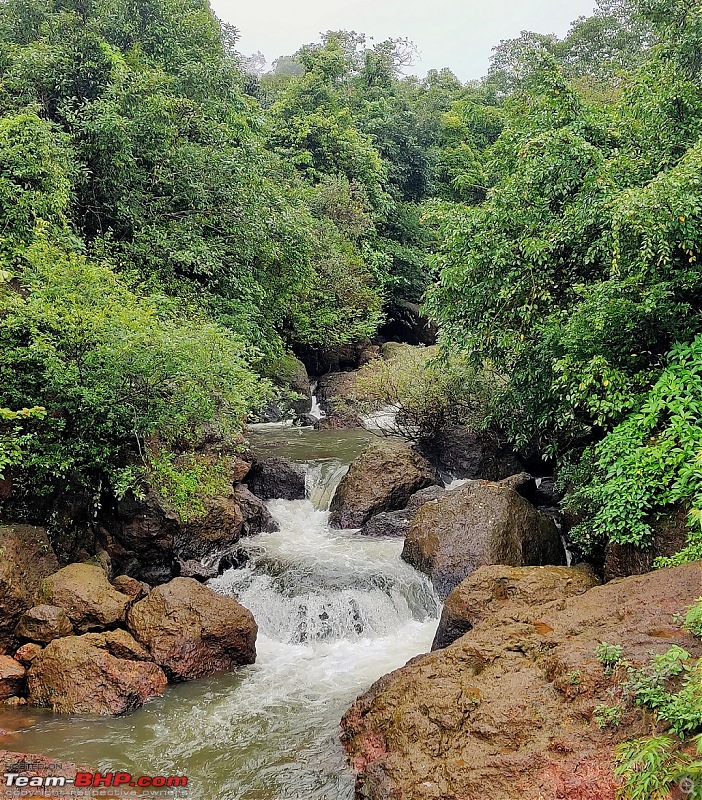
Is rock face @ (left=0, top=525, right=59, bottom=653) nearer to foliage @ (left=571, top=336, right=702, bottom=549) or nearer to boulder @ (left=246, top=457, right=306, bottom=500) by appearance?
boulder @ (left=246, top=457, right=306, bottom=500)

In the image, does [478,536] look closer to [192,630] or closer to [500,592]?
[500,592]

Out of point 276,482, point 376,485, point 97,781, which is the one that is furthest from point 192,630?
point 276,482

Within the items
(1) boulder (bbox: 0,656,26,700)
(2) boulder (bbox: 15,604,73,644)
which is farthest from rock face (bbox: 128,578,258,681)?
(1) boulder (bbox: 0,656,26,700)

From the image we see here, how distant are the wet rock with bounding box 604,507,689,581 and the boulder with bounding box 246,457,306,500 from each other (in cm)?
699

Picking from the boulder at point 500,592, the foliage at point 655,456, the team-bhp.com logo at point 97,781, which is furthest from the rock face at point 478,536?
the team-bhp.com logo at point 97,781

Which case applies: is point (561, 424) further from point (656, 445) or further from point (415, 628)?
point (415, 628)

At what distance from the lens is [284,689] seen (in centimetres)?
736

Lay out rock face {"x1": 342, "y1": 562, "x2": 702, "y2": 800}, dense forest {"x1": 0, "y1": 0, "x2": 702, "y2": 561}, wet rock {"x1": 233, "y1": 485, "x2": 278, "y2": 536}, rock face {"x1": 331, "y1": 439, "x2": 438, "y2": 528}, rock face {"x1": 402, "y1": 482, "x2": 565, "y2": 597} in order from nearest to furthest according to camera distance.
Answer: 1. rock face {"x1": 342, "y1": 562, "x2": 702, "y2": 800}
2. dense forest {"x1": 0, "y1": 0, "x2": 702, "y2": 561}
3. rock face {"x1": 402, "y1": 482, "x2": 565, "y2": 597}
4. wet rock {"x1": 233, "y1": 485, "x2": 278, "y2": 536}
5. rock face {"x1": 331, "y1": 439, "x2": 438, "y2": 528}

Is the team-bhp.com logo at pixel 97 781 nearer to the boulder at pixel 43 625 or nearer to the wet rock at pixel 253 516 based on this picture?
the boulder at pixel 43 625

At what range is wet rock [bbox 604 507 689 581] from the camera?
6.66 metres

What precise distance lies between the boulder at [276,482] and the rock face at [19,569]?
5.10 m

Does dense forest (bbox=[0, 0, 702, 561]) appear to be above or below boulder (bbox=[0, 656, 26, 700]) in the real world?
above

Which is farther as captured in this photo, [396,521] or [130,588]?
[396,521]

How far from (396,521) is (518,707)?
21.8 feet
